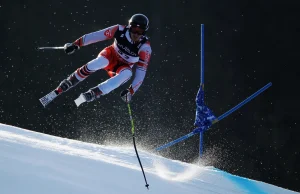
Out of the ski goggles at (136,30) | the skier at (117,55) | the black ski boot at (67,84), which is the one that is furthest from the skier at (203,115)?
the black ski boot at (67,84)

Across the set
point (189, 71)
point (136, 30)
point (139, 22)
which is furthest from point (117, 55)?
point (189, 71)

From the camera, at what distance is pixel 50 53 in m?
8.41

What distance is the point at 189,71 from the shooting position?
7.87 meters

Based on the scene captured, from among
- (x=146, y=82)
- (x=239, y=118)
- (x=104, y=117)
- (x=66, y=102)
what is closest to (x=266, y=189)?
(x=239, y=118)

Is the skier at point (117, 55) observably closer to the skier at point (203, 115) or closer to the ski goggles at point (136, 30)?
the ski goggles at point (136, 30)

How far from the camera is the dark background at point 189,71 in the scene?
764 cm

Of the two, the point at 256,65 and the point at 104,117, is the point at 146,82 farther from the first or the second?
the point at 256,65

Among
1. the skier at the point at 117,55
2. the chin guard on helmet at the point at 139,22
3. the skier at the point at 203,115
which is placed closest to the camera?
the chin guard on helmet at the point at 139,22

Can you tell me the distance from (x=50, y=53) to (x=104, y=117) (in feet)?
5.83

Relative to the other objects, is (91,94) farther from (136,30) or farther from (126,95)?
(136,30)

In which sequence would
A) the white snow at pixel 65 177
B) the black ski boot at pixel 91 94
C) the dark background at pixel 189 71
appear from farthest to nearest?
the dark background at pixel 189 71 → the black ski boot at pixel 91 94 → the white snow at pixel 65 177

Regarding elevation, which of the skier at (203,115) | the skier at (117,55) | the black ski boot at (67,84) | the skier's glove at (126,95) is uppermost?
the skier at (117,55)

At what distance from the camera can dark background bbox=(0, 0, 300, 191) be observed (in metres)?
7.64

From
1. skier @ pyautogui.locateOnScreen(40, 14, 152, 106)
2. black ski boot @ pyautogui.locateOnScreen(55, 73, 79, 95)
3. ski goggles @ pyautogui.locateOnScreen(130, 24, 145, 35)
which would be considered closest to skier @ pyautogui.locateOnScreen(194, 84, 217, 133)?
skier @ pyautogui.locateOnScreen(40, 14, 152, 106)
